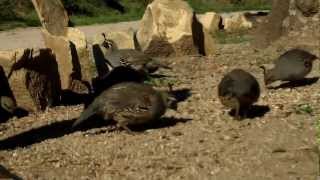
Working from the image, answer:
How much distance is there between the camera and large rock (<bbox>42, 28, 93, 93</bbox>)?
10172mm

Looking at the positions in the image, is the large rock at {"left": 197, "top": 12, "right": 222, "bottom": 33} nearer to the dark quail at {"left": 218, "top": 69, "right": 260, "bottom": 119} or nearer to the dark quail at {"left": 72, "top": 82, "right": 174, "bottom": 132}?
the dark quail at {"left": 218, "top": 69, "right": 260, "bottom": 119}

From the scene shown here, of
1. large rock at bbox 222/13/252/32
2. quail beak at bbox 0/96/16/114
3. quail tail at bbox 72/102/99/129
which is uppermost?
quail tail at bbox 72/102/99/129

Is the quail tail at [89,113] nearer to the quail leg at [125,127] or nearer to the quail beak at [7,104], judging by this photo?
the quail leg at [125,127]

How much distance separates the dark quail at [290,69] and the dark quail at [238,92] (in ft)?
4.89

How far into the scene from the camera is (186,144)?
765cm

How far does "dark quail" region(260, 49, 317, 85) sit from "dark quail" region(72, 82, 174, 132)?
2.31m

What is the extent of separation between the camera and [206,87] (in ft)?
34.0

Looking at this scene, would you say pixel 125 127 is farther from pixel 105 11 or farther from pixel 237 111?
pixel 105 11

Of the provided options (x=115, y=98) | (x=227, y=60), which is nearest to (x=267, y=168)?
(x=115, y=98)

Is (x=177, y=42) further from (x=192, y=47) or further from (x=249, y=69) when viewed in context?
(x=249, y=69)

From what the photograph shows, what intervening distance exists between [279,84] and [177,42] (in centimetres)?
369

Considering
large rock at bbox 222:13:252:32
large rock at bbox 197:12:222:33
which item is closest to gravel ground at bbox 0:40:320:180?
large rock at bbox 197:12:222:33

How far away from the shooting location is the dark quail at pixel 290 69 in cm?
999

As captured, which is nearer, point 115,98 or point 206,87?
point 115,98
